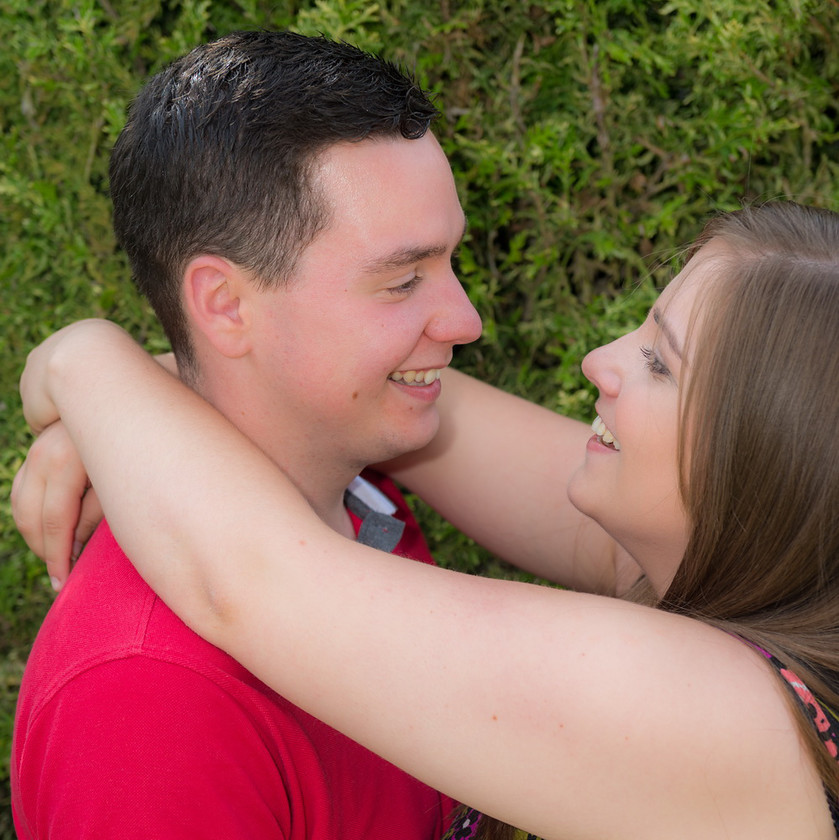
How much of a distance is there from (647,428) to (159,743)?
1233mm

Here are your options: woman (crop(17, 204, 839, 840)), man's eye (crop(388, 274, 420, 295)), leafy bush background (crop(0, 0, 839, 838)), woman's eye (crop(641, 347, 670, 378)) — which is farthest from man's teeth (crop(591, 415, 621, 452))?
leafy bush background (crop(0, 0, 839, 838))

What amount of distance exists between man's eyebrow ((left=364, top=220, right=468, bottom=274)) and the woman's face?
52 centimetres

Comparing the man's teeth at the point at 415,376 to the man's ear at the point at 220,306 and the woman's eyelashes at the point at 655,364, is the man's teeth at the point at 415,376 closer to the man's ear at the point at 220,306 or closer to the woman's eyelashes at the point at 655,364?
the man's ear at the point at 220,306

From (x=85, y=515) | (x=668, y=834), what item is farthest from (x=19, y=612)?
(x=668, y=834)

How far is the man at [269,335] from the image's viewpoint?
6.35 ft

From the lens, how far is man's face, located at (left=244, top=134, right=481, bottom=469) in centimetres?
237

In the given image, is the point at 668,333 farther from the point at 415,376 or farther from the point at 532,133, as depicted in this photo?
the point at 532,133

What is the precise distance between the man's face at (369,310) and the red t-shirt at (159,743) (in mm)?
649

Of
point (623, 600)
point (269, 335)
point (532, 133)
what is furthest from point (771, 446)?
point (532, 133)

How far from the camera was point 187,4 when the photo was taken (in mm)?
3291

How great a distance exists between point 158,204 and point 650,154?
170cm

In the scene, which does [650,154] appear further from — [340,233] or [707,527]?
[707,527]

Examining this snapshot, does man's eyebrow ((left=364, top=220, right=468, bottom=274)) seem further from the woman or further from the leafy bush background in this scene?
the leafy bush background

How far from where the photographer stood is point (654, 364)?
84.4 inches
